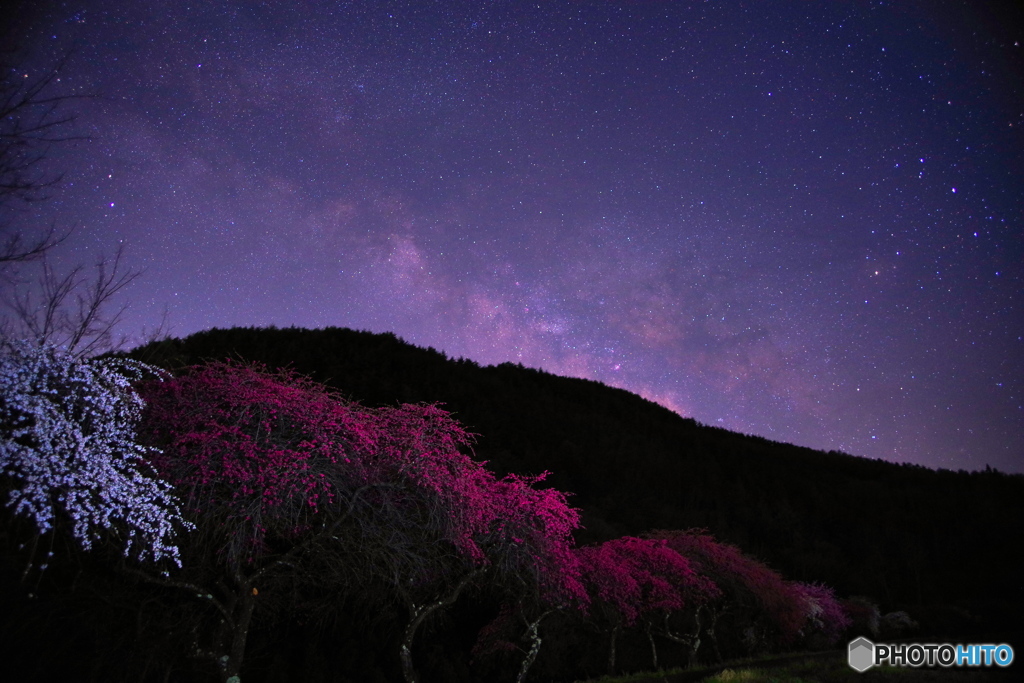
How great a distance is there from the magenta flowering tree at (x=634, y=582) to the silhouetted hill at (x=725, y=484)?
831 centimetres

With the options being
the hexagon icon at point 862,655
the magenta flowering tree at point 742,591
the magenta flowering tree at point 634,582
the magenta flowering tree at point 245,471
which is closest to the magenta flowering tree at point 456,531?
the magenta flowering tree at point 245,471

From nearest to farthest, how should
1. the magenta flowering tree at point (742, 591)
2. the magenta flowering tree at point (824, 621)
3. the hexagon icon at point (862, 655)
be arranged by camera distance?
the hexagon icon at point (862, 655) → the magenta flowering tree at point (742, 591) → the magenta flowering tree at point (824, 621)

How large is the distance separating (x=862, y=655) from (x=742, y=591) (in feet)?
36.6

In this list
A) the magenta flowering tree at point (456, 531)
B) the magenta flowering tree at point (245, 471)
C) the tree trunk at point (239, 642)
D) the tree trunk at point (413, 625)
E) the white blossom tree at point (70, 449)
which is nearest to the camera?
the white blossom tree at point (70, 449)

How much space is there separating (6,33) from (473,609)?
61.9 feet

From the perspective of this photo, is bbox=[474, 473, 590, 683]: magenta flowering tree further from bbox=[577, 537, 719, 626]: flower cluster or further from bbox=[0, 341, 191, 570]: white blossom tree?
bbox=[0, 341, 191, 570]: white blossom tree

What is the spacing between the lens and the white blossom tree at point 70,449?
7410 millimetres

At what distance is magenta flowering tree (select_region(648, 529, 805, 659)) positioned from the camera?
21938 millimetres

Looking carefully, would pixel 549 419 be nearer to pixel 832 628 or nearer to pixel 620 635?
pixel 832 628

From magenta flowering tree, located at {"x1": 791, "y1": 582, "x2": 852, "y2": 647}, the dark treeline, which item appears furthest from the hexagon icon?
magenta flowering tree, located at {"x1": 791, "y1": 582, "x2": 852, "y2": 647}

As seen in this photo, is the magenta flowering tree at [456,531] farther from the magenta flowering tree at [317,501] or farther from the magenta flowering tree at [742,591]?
the magenta flowering tree at [742,591]

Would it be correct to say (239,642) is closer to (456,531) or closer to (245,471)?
(245,471)

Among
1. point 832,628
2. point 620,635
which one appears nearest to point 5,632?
point 620,635

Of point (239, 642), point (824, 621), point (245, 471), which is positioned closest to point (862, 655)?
point (239, 642)
